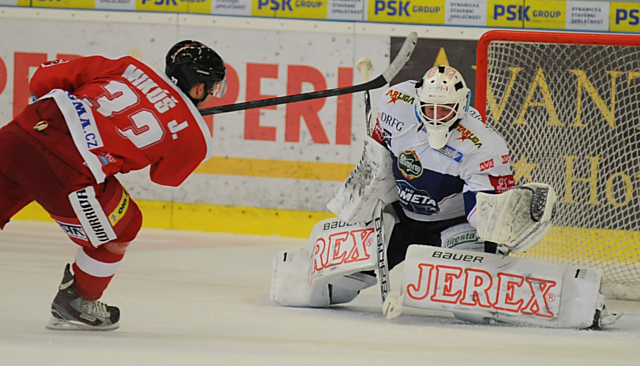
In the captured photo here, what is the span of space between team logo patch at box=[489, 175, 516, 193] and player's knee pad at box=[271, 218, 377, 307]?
18.6 inches

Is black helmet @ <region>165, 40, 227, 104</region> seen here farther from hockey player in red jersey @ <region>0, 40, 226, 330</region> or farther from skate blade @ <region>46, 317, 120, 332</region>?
skate blade @ <region>46, 317, 120, 332</region>

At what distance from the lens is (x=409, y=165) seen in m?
3.27

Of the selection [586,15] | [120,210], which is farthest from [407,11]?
[120,210]

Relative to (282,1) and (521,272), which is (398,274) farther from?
(282,1)

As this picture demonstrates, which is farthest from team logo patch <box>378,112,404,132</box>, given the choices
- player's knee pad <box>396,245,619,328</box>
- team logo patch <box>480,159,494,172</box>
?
player's knee pad <box>396,245,619,328</box>

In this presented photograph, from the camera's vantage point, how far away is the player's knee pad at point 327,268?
3.31m

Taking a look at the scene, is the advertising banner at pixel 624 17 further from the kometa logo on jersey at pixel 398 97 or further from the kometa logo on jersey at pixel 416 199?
the kometa logo on jersey at pixel 416 199

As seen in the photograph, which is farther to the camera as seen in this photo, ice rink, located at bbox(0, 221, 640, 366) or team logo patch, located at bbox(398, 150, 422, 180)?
team logo patch, located at bbox(398, 150, 422, 180)

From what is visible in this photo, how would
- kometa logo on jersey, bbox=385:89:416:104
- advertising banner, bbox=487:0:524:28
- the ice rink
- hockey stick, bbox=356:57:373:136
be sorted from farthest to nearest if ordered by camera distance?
advertising banner, bbox=487:0:524:28 < hockey stick, bbox=356:57:373:136 < kometa logo on jersey, bbox=385:89:416:104 < the ice rink

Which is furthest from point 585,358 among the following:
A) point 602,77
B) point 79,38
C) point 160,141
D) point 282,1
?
point 79,38

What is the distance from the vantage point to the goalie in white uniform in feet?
10.2

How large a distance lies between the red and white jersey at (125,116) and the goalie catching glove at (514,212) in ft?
3.15

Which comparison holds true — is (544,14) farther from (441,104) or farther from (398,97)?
(441,104)

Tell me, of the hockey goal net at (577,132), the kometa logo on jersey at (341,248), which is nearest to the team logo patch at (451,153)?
the kometa logo on jersey at (341,248)
